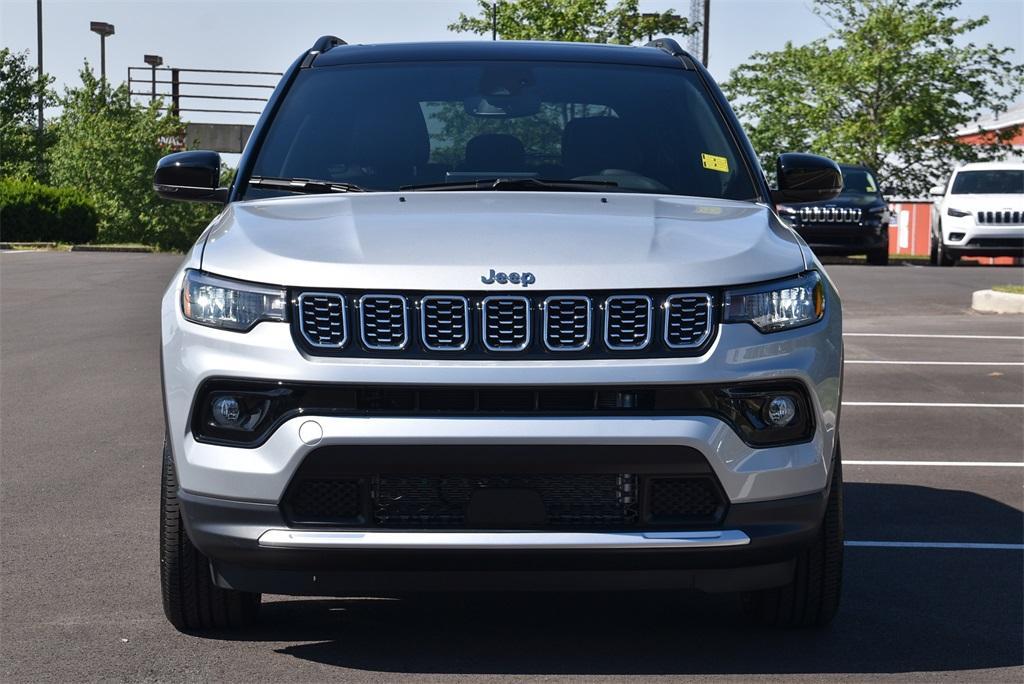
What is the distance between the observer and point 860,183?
2817 cm

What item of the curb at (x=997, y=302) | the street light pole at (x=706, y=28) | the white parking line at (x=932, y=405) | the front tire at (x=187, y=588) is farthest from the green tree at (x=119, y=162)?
the front tire at (x=187, y=588)

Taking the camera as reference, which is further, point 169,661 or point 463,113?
point 463,113

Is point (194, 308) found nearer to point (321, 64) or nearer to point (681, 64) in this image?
point (321, 64)

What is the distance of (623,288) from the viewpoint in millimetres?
4199

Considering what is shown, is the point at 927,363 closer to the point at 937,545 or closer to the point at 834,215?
the point at 937,545

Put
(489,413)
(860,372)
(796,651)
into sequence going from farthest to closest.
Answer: (860,372), (796,651), (489,413)

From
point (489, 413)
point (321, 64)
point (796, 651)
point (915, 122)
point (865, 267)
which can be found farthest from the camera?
point (915, 122)

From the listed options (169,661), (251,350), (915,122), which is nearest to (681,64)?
(251,350)

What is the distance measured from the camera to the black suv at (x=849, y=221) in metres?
27.3

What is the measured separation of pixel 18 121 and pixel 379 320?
4290cm

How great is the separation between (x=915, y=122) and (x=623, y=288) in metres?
42.3

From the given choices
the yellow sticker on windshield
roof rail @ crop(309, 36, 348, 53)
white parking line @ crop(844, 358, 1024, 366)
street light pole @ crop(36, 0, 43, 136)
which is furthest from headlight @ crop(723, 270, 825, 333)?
street light pole @ crop(36, 0, 43, 136)

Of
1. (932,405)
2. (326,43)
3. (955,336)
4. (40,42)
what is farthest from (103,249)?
(326,43)

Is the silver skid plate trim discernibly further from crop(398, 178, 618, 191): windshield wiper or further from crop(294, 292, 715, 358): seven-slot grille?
crop(398, 178, 618, 191): windshield wiper
